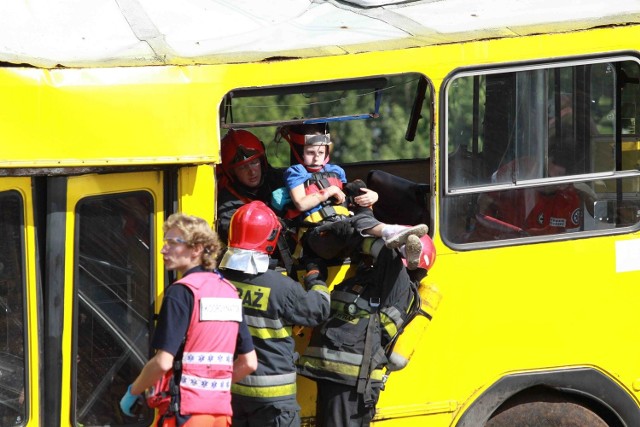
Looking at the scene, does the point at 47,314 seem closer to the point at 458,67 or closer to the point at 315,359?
the point at 315,359

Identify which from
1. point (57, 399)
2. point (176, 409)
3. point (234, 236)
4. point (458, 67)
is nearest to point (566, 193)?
point (458, 67)

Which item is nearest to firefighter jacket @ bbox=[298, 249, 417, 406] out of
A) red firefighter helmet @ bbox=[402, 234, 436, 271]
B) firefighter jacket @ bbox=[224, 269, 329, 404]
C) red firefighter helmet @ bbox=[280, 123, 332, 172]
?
red firefighter helmet @ bbox=[402, 234, 436, 271]

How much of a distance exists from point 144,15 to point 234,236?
1.28 meters

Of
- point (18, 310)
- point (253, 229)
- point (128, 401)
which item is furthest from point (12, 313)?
point (253, 229)

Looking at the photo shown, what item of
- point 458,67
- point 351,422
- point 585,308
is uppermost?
point 458,67

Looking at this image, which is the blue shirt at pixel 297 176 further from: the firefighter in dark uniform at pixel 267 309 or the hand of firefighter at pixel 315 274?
the firefighter in dark uniform at pixel 267 309

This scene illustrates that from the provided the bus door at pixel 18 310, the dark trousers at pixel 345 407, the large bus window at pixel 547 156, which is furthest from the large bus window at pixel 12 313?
the large bus window at pixel 547 156

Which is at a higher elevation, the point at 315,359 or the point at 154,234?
the point at 154,234

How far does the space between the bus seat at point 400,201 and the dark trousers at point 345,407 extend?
1.15 meters

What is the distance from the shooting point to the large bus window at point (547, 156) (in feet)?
18.8

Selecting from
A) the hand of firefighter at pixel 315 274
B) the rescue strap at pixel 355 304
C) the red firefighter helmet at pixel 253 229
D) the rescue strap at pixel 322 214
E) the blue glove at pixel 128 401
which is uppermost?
the rescue strap at pixel 322 214

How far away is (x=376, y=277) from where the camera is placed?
18.3ft

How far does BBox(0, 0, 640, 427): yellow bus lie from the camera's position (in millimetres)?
5148

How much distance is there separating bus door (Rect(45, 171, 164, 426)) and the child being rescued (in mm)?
785
